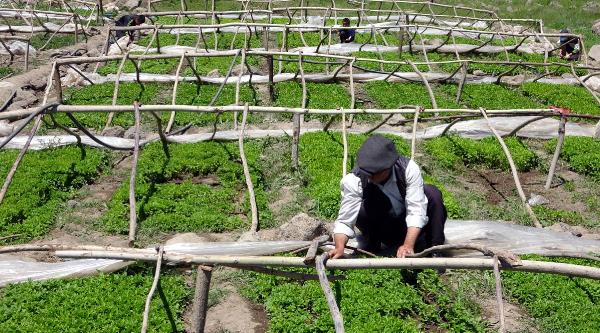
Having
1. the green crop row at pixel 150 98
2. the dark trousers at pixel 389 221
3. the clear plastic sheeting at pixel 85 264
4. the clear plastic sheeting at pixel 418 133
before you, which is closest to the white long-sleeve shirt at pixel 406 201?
the dark trousers at pixel 389 221

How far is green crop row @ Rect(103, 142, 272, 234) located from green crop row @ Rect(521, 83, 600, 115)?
982 cm

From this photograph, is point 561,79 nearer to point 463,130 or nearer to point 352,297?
point 463,130

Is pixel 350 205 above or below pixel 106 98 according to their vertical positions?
above

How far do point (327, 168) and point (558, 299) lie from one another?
5.21 metres

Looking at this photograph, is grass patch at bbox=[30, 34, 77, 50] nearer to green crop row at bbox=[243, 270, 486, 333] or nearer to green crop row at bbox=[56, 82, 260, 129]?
green crop row at bbox=[56, 82, 260, 129]

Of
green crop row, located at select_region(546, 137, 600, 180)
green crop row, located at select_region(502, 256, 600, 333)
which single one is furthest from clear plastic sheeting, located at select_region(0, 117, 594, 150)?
green crop row, located at select_region(502, 256, 600, 333)

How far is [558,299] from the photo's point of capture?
695cm

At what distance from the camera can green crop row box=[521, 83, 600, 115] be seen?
15.7 m

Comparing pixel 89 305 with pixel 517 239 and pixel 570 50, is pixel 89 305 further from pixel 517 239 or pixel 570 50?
pixel 570 50

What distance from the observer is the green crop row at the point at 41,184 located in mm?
8641

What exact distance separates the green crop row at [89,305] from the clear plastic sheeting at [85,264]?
132 millimetres

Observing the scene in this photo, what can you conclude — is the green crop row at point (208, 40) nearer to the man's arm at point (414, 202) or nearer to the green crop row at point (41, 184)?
the green crop row at point (41, 184)

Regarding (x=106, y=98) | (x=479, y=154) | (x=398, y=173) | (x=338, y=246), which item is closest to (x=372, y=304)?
(x=338, y=246)

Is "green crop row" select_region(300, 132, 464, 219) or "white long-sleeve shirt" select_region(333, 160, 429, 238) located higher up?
"white long-sleeve shirt" select_region(333, 160, 429, 238)
